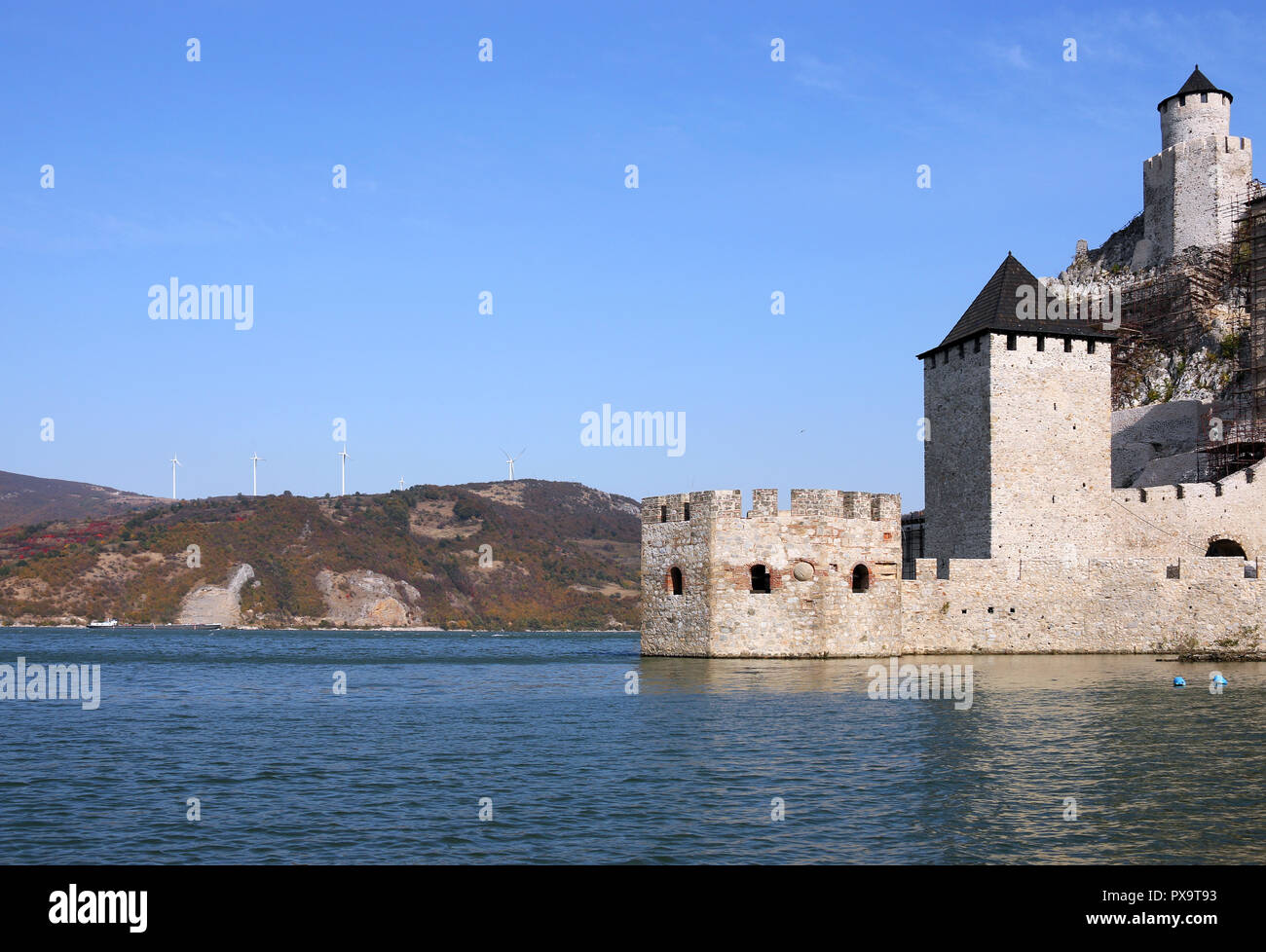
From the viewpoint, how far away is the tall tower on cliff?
51562mm

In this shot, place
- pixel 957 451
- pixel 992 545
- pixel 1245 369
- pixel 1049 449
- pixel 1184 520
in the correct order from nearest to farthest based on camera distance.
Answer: pixel 992 545 → pixel 1049 449 → pixel 957 451 → pixel 1184 520 → pixel 1245 369

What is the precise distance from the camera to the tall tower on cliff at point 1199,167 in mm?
51562

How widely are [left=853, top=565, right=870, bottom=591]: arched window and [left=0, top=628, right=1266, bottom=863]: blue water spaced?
212 inches

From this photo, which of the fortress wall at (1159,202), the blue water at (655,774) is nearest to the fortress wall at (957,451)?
the blue water at (655,774)

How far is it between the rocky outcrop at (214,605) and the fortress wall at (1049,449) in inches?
3012

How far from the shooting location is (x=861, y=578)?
32250 millimetres

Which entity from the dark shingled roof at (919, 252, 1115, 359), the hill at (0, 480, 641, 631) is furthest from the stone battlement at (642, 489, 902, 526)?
the hill at (0, 480, 641, 631)

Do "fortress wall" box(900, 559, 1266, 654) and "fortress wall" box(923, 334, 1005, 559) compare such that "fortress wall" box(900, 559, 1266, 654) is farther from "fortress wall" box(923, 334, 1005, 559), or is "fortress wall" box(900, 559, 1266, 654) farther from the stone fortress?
"fortress wall" box(923, 334, 1005, 559)

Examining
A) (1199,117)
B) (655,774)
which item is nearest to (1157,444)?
(1199,117)

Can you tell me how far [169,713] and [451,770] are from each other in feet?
35.7

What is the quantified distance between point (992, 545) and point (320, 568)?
8108cm

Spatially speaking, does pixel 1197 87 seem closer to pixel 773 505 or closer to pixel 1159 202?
pixel 1159 202

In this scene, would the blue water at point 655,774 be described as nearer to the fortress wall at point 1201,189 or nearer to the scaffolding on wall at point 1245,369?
the scaffolding on wall at point 1245,369

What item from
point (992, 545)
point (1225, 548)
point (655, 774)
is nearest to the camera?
point (655, 774)
